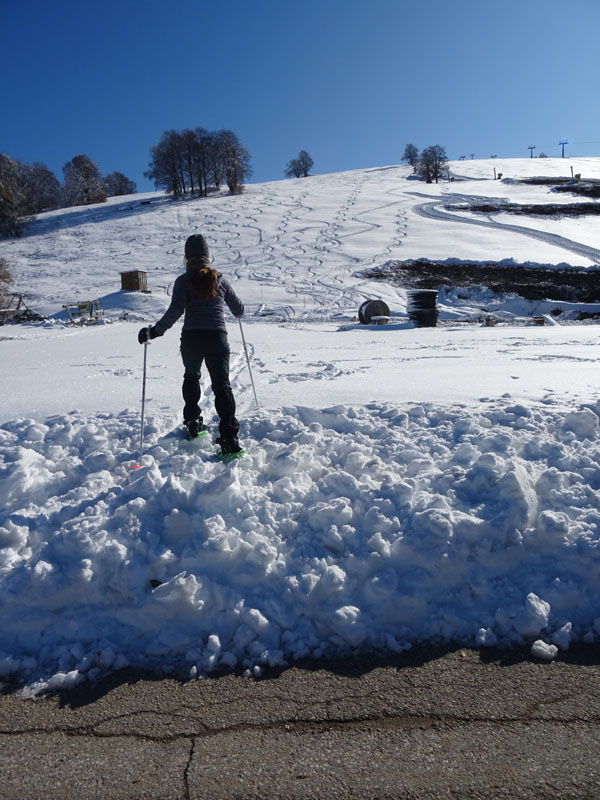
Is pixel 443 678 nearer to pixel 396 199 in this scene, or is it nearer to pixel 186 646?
pixel 186 646

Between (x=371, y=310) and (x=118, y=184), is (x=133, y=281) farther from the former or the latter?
(x=118, y=184)

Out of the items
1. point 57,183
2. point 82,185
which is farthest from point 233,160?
point 57,183

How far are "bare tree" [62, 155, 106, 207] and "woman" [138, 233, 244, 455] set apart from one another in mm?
80866

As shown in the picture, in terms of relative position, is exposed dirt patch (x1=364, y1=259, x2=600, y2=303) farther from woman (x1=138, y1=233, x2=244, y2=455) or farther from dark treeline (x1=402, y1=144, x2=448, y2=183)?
dark treeline (x1=402, y1=144, x2=448, y2=183)

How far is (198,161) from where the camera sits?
67.6 m

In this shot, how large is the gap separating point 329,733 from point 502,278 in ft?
101

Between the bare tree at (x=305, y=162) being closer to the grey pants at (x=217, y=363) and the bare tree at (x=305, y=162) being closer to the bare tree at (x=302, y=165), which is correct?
the bare tree at (x=302, y=165)

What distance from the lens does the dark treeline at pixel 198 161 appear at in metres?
67.6

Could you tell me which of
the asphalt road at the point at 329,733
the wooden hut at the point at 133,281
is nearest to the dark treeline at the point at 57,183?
the wooden hut at the point at 133,281

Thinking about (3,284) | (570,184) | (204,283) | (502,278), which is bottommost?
(204,283)

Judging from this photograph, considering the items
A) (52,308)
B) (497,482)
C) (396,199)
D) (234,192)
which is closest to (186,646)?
(497,482)

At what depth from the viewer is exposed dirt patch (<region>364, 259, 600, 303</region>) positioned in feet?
86.7

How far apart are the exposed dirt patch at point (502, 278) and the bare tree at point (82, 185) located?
59505mm

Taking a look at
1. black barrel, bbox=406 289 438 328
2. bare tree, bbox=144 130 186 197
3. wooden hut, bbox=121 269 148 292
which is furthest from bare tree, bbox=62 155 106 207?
black barrel, bbox=406 289 438 328
